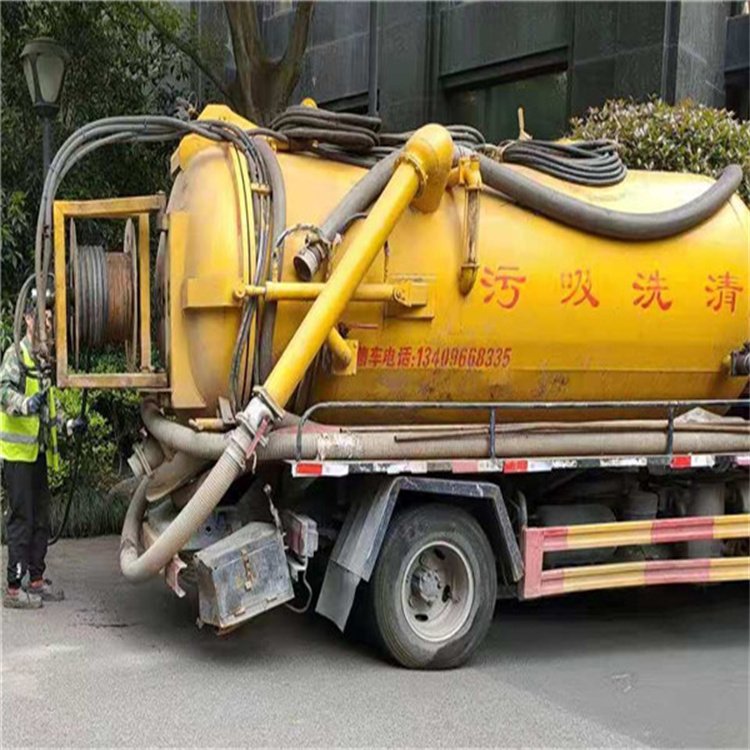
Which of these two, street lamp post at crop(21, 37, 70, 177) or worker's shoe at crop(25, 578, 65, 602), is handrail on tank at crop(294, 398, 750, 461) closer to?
worker's shoe at crop(25, 578, 65, 602)

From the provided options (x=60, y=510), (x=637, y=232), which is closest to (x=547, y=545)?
(x=637, y=232)

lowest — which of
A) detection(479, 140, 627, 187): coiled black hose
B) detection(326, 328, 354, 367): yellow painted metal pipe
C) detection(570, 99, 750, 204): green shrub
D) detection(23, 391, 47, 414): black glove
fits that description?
detection(23, 391, 47, 414): black glove

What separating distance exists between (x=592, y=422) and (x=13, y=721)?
12.4 ft

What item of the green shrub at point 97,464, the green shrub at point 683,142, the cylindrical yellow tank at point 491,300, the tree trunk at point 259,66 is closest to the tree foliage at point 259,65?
the tree trunk at point 259,66

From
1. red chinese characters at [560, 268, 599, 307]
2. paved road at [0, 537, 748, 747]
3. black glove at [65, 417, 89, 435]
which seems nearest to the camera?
paved road at [0, 537, 748, 747]

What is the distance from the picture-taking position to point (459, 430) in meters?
5.71

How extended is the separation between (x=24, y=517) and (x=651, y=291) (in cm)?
436

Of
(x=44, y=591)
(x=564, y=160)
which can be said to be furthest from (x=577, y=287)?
(x=44, y=591)

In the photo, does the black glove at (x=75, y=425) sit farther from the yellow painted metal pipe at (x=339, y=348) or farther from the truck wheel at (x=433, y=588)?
the truck wheel at (x=433, y=588)

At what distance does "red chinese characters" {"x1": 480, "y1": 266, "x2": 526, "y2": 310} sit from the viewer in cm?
586

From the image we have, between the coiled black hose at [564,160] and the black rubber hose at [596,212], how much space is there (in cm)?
34

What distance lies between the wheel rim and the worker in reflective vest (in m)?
2.58

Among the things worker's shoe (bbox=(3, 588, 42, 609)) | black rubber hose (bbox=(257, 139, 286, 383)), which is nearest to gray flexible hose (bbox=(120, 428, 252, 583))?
black rubber hose (bbox=(257, 139, 286, 383))

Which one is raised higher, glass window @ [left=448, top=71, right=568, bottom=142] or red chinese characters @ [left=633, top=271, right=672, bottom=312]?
glass window @ [left=448, top=71, right=568, bottom=142]
